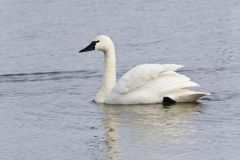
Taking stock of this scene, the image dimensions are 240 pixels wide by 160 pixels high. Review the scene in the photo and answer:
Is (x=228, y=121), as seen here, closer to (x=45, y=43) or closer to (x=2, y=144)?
(x=2, y=144)

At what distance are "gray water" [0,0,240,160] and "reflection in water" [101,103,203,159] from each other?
0.02 metres

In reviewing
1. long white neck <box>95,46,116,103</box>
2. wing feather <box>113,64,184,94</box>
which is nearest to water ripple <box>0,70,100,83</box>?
long white neck <box>95,46,116,103</box>

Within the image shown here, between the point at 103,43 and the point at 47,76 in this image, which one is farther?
the point at 47,76

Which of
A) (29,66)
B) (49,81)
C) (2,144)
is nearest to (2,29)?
(29,66)

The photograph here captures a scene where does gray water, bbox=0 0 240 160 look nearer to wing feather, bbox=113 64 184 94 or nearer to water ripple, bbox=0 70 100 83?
water ripple, bbox=0 70 100 83

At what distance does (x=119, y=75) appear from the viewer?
1877 cm

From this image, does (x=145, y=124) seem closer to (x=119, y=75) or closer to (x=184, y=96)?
(x=184, y=96)

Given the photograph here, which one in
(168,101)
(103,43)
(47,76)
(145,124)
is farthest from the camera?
(47,76)

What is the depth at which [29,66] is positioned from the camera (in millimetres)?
20391

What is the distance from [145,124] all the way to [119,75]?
461cm

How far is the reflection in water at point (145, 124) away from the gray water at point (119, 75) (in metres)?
0.02

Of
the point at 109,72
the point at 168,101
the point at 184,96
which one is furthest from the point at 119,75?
the point at 184,96

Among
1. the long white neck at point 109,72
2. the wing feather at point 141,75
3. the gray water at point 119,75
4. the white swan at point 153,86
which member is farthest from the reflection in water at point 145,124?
the long white neck at point 109,72

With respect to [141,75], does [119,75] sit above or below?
below
